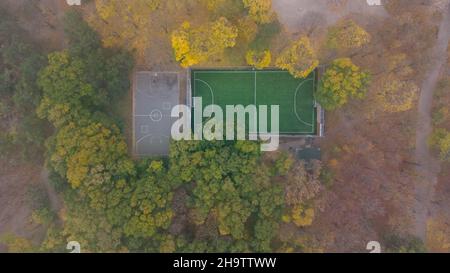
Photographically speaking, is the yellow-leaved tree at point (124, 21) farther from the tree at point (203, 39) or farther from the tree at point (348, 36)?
the tree at point (348, 36)

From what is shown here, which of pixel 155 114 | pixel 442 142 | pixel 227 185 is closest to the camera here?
pixel 227 185

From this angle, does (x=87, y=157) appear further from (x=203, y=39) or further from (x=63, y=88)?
(x=203, y=39)

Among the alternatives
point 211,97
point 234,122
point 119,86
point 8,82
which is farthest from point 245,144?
point 8,82

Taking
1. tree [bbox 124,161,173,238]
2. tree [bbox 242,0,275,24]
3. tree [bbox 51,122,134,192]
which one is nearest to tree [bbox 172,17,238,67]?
tree [bbox 242,0,275,24]

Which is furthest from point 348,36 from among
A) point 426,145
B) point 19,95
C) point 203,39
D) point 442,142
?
point 19,95

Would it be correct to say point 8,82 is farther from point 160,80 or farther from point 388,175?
point 388,175
